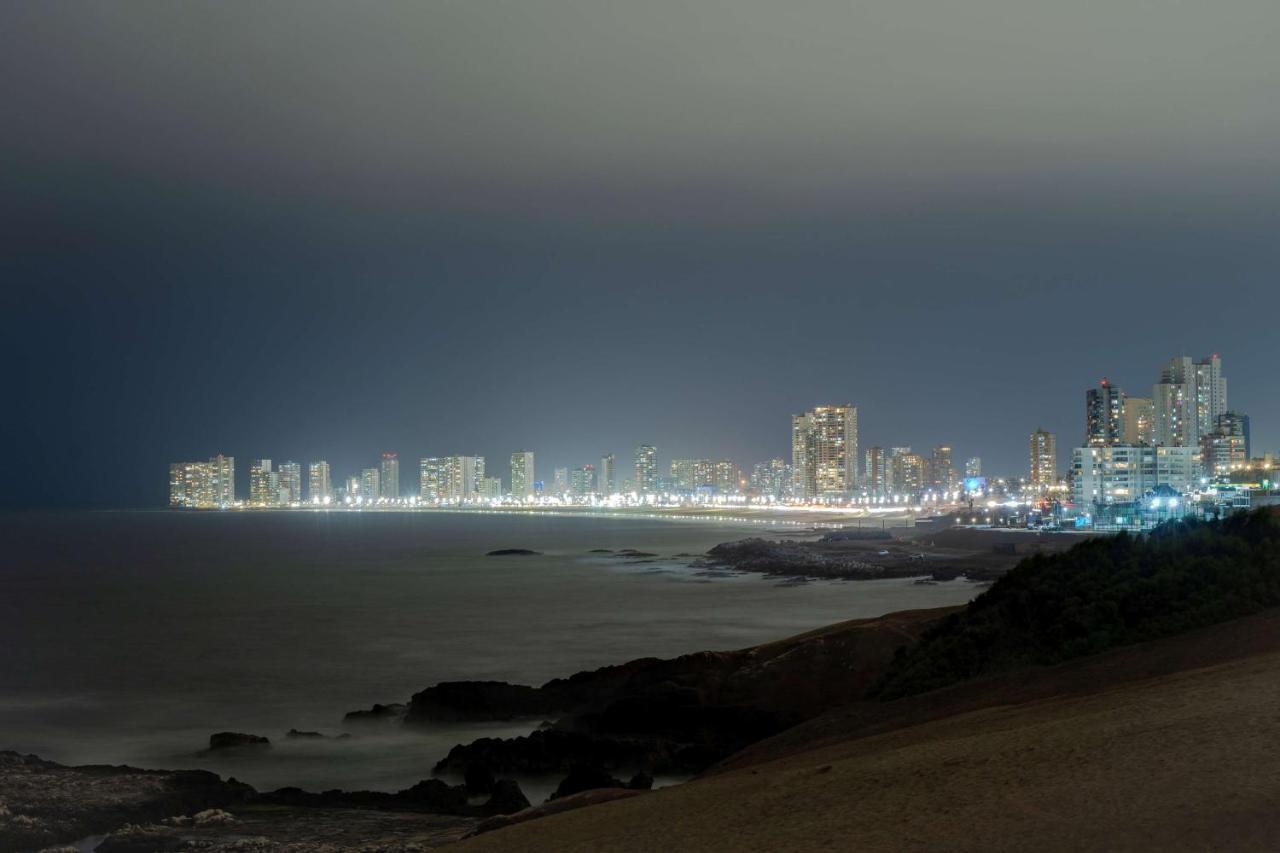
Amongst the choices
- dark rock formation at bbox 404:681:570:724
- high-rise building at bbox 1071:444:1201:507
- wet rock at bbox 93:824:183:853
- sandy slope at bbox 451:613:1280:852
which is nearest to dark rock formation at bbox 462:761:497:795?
wet rock at bbox 93:824:183:853

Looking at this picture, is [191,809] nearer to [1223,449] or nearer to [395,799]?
[395,799]

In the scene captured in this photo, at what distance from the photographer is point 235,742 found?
954 inches

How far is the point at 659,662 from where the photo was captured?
90.4 feet

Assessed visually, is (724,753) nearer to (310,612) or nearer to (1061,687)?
(1061,687)

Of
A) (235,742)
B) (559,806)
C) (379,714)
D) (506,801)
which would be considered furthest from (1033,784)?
(379,714)

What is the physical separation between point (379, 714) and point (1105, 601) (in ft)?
56.0

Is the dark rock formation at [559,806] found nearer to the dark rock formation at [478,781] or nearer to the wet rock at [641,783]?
the wet rock at [641,783]

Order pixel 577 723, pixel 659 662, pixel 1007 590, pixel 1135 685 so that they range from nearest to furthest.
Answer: pixel 1135 685, pixel 1007 590, pixel 577 723, pixel 659 662

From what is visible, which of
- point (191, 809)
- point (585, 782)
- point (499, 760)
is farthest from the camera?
point (499, 760)

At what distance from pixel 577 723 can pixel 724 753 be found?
455cm

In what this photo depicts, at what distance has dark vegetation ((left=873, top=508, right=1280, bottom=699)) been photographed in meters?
16.9

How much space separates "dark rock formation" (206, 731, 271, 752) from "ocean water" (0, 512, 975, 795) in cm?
45

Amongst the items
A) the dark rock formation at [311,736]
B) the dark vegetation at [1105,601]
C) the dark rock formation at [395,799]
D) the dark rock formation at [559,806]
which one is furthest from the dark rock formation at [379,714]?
the dark rock formation at [559,806]

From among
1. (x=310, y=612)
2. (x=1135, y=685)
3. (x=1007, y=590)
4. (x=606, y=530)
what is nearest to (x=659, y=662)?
(x=1007, y=590)
